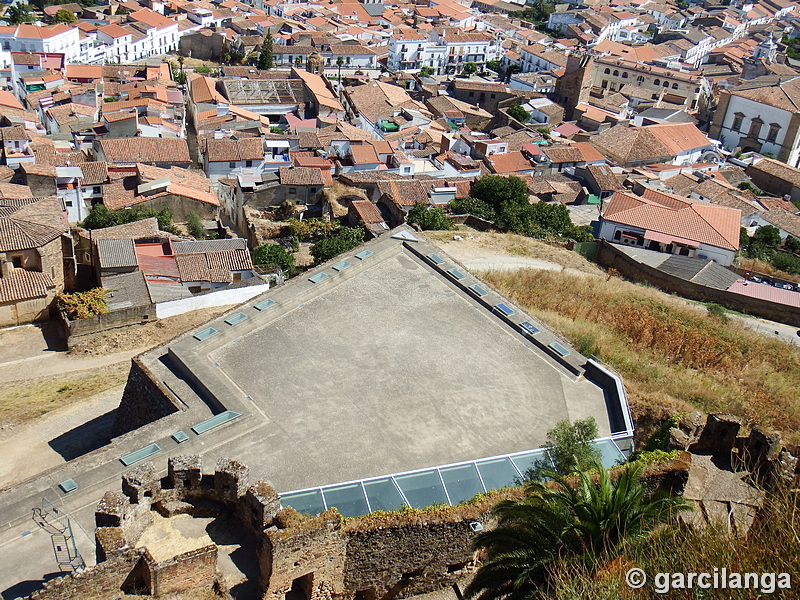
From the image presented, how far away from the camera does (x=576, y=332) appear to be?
2383cm

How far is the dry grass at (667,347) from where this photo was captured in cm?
2055

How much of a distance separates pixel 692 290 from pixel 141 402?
26339mm

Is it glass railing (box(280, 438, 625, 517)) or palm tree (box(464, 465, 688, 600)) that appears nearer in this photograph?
palm tree (box(464, 465, 688, 600))

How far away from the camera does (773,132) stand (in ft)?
233

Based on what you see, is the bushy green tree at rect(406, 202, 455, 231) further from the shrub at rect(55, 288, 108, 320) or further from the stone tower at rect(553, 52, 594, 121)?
the stone tower at rect(553, 52, 594, 121)

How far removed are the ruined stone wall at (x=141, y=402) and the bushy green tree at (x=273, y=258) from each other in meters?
14.3

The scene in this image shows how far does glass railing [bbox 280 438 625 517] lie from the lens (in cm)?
1349

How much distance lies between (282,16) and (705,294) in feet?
254

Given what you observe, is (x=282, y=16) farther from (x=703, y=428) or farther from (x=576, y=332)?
(x=703, y=428)

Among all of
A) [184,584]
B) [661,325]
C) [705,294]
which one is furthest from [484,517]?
[705,294]

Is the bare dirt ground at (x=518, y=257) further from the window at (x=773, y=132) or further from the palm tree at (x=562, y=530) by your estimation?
the window at (x=773, y=132)

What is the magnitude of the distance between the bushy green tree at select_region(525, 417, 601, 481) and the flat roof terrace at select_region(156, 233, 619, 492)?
27.5 inches

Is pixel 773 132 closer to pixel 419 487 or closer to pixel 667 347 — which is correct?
pixel 667 347

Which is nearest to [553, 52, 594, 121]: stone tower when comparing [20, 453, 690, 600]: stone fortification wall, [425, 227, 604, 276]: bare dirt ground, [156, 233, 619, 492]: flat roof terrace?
[425, 227, 604, 276]: bare dirt ground
